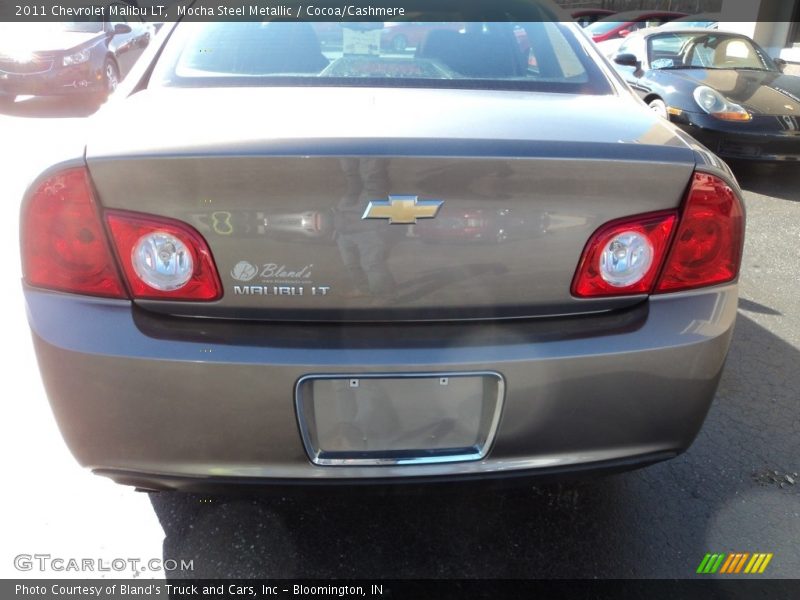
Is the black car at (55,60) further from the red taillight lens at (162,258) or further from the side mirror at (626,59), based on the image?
the red taillight lens at (162,258)

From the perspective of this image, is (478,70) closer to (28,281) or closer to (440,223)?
(440,223)

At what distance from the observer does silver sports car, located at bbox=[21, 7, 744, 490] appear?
4.78 feet

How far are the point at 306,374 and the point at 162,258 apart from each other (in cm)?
43

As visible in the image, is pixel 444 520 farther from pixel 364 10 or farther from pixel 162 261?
pixel 364 10

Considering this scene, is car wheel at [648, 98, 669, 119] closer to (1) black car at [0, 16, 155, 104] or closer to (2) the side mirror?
(2) the side mirror

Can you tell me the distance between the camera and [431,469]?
5.20ft

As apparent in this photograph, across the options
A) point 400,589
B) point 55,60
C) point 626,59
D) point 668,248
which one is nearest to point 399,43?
point 668,248

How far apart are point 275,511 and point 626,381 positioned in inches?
48.6

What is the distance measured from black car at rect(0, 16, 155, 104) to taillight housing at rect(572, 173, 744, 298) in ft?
30.1

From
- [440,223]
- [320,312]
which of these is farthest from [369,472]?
[440,223]

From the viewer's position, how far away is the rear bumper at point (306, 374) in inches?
58.4

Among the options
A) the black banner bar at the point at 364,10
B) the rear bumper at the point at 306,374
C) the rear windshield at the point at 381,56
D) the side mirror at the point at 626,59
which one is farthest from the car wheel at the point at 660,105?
the rear bumper at the point at 306,374

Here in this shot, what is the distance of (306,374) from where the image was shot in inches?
57.8

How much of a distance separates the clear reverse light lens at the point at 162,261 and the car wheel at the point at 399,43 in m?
1.28
